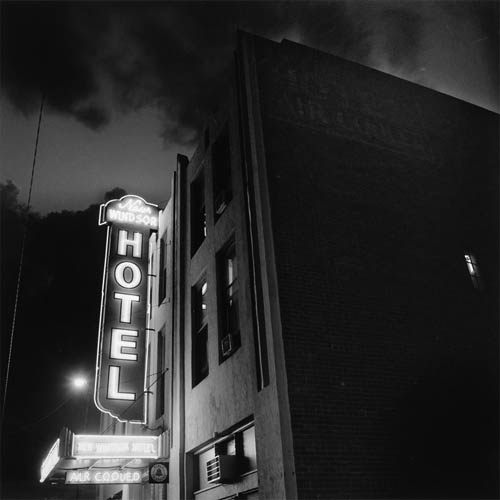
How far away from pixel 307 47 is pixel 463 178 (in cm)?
509

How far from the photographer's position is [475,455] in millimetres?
9016

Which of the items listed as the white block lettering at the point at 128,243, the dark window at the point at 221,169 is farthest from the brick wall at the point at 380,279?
the white block lettering at the point at 128,243

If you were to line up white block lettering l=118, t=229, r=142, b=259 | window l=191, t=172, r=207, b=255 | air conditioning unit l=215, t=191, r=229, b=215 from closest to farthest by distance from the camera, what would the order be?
air conditioning unit l=215, t=191, r=229, b=215 → window l=191, t=172, r=207, b=255 → white block lettering l=118, t=229, r=142, b=259

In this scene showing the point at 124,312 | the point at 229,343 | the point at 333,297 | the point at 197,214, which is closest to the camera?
the point at 333,297

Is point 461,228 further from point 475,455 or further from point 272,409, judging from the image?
point 272,409

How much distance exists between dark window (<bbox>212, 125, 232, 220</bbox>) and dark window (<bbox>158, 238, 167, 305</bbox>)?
4655 millimetres

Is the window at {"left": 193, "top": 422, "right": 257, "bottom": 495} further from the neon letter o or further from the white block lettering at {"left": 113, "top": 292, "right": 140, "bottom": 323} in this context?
the neon letter o

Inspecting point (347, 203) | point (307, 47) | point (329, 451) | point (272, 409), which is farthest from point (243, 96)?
point (329, 451)

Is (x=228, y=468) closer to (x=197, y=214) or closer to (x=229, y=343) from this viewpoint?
(x=229, y=343)

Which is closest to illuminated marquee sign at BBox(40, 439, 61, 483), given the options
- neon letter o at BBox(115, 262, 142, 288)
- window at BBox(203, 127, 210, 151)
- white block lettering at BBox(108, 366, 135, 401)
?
white block lettering at BBox(108, 366, 135, 401)

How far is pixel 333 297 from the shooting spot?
9375 mm

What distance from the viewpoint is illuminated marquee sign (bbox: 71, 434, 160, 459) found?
36.1ft

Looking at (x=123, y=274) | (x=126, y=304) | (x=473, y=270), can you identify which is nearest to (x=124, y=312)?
(x=126, y=304)

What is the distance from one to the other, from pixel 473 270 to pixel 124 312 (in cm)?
874
